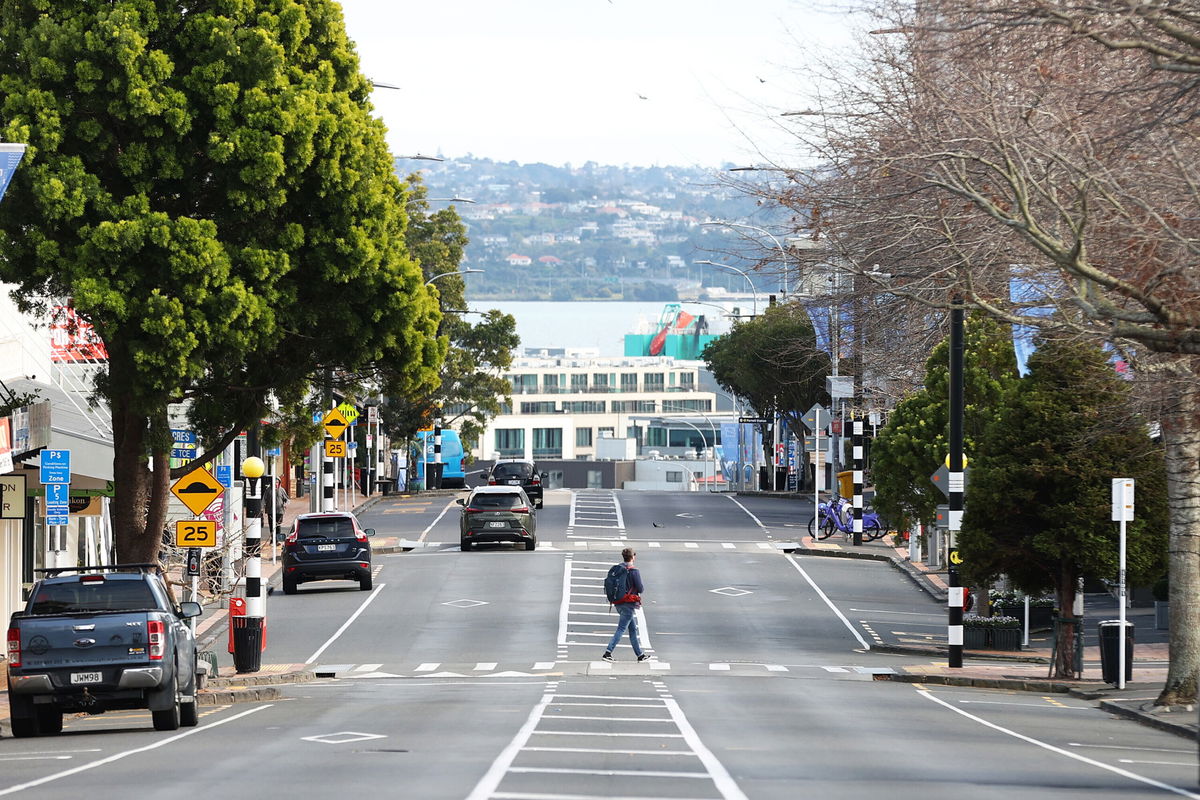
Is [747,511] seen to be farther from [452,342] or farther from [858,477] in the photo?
[452,342]

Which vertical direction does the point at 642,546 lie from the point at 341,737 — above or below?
above

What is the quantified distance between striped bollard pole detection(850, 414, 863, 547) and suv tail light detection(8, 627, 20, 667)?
32817 millimetres

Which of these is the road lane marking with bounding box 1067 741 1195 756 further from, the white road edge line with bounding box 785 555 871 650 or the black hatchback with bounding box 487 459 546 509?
the black hatchback with bounding box 487 459 546 509

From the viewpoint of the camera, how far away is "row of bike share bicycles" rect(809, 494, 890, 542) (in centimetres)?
5166

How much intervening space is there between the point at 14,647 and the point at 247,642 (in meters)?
8.20

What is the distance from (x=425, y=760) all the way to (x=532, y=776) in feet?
5.41

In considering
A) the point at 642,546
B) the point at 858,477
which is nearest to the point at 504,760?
the point at 642,546

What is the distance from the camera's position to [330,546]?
129 ft

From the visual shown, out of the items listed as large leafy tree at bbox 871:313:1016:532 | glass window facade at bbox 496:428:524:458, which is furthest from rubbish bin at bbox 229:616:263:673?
glass window facade at bbox 496:428:524:458

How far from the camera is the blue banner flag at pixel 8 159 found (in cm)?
1872

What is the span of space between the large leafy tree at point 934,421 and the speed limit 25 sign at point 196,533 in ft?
48.1

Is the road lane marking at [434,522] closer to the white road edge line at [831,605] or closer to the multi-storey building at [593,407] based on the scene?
the white road edge line at [831,605]

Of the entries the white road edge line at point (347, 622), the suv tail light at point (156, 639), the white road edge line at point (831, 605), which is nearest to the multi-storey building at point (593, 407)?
the white road edge line at point (831, 605)

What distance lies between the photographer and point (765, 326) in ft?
244
